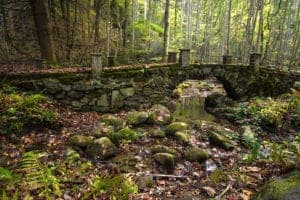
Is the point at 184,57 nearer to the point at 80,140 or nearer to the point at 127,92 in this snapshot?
the point at 127,92

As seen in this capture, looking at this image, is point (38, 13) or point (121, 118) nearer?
point (121, 118)

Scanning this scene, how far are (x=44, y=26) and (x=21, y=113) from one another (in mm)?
4189

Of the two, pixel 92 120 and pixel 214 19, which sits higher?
pixel 214 19

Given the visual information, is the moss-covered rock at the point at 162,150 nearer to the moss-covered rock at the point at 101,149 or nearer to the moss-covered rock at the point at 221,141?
the moss-covered rock at the point at 101,149

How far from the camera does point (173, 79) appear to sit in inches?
416

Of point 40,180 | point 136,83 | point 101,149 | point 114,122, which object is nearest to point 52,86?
point 114,122

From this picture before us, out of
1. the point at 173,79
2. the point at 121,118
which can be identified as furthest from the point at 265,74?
the point at 121,118

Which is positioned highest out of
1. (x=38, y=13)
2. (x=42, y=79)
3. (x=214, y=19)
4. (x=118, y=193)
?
(x=214, y=19)

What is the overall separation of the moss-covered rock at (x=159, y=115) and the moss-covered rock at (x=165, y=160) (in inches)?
94.6

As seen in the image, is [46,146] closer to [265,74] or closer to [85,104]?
[85,104]

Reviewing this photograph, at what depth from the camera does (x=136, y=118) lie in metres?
8.01

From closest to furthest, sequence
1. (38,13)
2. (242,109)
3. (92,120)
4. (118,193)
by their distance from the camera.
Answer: (118,193), (92,120), (38,13), (242,109)

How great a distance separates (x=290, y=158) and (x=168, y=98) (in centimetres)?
635

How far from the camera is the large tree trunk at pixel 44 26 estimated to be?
9398 mm
